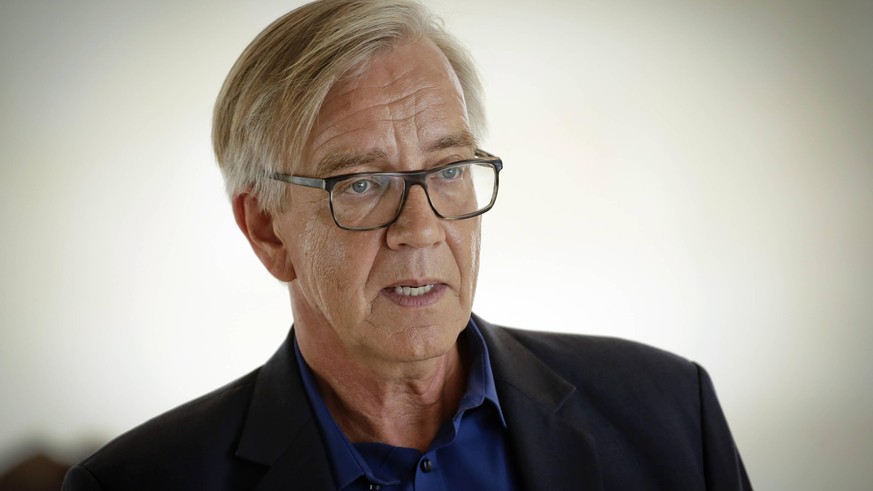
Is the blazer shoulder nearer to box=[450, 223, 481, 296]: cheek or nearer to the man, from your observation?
the man

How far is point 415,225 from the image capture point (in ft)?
4.95

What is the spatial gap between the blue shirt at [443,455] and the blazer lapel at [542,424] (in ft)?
0.12

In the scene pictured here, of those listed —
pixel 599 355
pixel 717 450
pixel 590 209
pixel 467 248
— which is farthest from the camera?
pixel 590 209

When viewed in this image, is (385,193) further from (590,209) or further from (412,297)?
(590,209)

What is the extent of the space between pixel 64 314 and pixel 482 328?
1.10 m

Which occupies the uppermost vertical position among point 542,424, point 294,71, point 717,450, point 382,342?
point 294,71

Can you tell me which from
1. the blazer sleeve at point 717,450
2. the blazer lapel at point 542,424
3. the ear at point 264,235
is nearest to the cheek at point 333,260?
the ear at point 264,235

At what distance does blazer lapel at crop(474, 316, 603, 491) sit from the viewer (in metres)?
1.63

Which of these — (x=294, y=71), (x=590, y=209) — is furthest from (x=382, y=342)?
(x=590, y=209)

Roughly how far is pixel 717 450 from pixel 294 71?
1.12m

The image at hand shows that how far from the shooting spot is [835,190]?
9.90ft


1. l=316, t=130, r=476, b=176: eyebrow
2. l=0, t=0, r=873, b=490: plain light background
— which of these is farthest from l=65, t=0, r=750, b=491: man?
l=0, t=0, r=873, b=490: plain light background

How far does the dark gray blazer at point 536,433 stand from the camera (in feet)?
5.32

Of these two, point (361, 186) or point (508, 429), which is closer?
point (361, 186)
